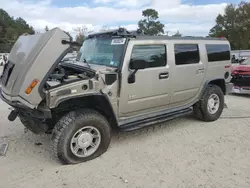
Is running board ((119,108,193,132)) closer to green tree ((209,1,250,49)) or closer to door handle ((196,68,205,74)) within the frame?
door handle ((196,68,205,74))

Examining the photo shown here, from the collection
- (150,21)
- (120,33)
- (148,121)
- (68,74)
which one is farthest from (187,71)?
(150,21)

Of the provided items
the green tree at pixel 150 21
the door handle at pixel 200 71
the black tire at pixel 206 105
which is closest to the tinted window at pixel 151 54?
the door handle at pixel 200 71

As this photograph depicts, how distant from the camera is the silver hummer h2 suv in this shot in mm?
3348

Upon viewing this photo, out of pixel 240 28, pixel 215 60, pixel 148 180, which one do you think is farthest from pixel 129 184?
pixel 240 28

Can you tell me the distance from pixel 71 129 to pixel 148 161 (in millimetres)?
1243

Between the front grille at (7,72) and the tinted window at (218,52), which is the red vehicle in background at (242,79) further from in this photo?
the front grille at (7,72)

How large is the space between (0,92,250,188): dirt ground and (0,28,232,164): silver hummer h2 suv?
1.15 feet

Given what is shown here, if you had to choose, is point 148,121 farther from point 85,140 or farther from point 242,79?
point 242,79

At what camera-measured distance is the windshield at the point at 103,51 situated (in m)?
4.04

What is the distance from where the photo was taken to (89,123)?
369 centimetres

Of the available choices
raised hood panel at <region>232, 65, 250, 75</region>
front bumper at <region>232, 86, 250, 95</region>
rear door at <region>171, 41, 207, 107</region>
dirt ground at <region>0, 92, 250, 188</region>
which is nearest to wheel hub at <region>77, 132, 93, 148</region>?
dirt ground at <region>0, 92, 250, 188</region>

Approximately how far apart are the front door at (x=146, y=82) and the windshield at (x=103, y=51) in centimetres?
17

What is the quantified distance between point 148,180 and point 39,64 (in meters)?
2.08

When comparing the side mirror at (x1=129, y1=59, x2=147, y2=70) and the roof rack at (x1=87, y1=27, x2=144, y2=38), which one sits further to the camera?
the roof rack at (x1=87, y1=27, x2=144, y2=38)
